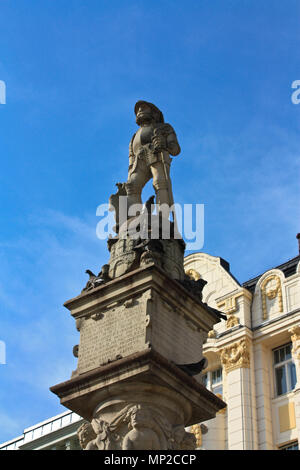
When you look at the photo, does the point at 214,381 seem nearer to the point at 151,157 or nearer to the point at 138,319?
the point at 151,157

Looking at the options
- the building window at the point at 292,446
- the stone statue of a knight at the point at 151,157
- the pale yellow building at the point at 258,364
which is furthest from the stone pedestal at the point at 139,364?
the building window at the point at 292,446

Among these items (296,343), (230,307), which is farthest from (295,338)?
(230,307)

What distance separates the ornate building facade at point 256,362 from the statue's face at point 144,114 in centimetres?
1284

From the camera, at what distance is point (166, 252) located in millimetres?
11508

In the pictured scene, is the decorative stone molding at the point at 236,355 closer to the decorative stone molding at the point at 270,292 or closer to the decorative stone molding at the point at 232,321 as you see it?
the decorative stone molding at the point at 232,321

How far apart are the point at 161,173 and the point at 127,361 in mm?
4109

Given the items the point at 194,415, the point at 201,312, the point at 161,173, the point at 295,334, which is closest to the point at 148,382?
the point at 194,415

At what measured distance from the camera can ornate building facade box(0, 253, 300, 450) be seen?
80.2 ft

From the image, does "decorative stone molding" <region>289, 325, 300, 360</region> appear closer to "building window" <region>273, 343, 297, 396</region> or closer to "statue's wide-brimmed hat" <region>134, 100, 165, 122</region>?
"building window" <region>273, 343, 297, 396</region>

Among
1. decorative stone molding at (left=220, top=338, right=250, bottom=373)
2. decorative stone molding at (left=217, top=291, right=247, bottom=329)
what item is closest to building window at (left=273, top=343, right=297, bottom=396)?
decorative stone molding at (left=220, top=338, right=250, bottom=373)

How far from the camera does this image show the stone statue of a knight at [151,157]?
12641 millimetres

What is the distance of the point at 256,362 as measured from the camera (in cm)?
2633

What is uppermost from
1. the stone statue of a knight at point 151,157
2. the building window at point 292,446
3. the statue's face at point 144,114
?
the statue's face at point 144,114
